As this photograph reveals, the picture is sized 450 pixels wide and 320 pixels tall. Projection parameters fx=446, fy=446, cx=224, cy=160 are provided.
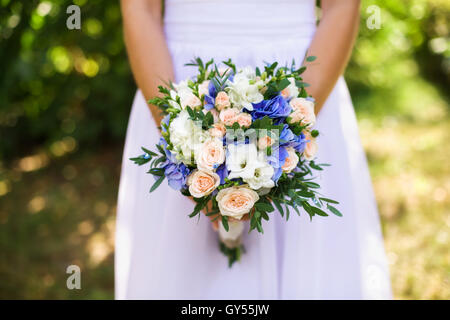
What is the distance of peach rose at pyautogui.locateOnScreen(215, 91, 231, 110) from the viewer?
3.85 ft

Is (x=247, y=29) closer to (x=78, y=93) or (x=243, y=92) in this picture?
(x=243, y=92)

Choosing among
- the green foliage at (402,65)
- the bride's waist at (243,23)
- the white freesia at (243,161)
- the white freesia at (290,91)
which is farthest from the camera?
the green foliage at (402,65)

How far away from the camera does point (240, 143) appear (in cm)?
114

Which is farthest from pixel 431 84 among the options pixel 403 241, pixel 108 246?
pixel 108 246

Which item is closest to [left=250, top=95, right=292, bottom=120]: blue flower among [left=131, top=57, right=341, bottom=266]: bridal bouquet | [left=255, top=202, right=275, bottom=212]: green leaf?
[left=131, top=57, right=341, bottom=266]: bridal bouquet

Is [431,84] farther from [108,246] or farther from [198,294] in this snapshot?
[198,294]

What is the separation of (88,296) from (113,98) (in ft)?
7.11

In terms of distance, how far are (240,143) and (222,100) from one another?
0.42ft

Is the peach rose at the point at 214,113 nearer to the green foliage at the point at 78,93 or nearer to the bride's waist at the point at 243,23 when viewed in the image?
the bride's waist at the point at 243,23

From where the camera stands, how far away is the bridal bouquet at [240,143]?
1.13m

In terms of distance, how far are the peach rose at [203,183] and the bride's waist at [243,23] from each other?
608 millimetres

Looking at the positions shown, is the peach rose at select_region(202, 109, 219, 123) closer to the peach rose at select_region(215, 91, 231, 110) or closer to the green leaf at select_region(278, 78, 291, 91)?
the peach rose at select_region(215, 91, 231, 110)

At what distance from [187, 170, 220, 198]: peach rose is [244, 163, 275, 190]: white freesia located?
0.08 metres

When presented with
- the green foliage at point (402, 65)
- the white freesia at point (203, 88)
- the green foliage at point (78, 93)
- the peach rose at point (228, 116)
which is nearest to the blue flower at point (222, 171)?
the peach rose at point (228, 116)
